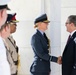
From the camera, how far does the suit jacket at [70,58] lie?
2.69 m

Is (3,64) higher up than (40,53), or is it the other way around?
(3,64)

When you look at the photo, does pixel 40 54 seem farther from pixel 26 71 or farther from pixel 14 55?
pixel 26 71

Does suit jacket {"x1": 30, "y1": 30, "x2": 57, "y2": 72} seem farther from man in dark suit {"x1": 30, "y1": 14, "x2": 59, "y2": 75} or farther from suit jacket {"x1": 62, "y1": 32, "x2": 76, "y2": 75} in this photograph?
suit jacket {"x1": 62, "y1": 32, "x2": 76, "y2": 75}

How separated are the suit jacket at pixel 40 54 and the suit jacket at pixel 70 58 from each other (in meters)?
0.33

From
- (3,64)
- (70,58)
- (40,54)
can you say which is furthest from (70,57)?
(3,64)

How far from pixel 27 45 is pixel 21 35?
0.63 ft

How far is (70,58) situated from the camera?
272 centimetres

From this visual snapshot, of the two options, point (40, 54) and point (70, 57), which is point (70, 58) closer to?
point (70, 57)

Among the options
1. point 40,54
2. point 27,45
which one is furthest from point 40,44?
point 27,45

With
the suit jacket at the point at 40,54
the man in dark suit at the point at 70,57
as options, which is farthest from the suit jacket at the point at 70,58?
the suit jacket at the point at 40,54

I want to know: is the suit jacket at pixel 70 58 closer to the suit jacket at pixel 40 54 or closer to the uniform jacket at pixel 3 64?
the suit jacket at pixel 40 54

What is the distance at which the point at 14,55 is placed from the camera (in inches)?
112

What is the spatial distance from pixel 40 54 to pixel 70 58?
0.45m

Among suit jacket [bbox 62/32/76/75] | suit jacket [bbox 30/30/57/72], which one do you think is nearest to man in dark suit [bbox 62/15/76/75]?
suit jacket [bbox 62/32/76/75]
